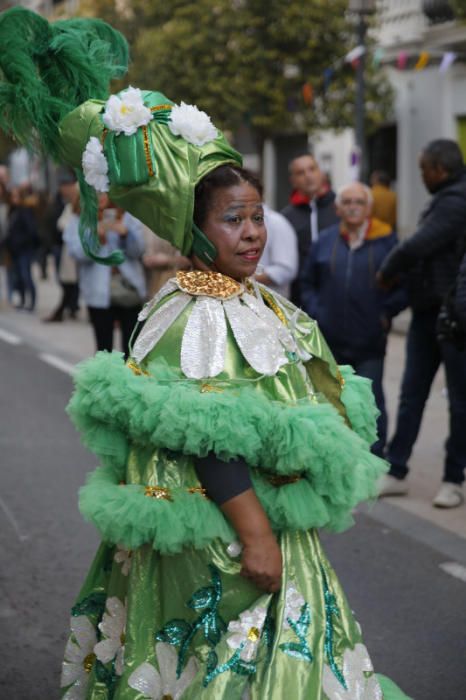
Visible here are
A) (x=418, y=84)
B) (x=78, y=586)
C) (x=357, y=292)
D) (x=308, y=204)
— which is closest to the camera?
(x=78, y=586)

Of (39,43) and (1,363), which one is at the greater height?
(39,43)

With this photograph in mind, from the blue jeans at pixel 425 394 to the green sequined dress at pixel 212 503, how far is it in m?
3.38

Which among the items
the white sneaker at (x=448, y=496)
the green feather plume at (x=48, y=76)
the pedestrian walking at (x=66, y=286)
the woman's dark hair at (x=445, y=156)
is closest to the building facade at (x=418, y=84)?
the pedestrian walking at (x=66, y=286)

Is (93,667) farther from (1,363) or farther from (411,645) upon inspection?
(1,363)

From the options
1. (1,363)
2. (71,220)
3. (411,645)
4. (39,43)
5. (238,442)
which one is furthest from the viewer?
(1,363)

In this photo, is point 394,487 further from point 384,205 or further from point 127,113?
point 384,205

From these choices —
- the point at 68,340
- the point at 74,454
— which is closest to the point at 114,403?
the point at 74,454

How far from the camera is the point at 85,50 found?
3.15 metres

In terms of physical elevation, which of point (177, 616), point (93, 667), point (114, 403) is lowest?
point (93, 667)

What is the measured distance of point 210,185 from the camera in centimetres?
287

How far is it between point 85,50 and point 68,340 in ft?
36.2

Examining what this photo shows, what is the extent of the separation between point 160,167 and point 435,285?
12.2ft

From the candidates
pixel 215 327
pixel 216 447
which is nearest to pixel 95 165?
pixel 215 327

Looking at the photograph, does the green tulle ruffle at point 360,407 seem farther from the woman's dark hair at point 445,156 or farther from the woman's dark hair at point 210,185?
the woman's dark hair at point 445,156
